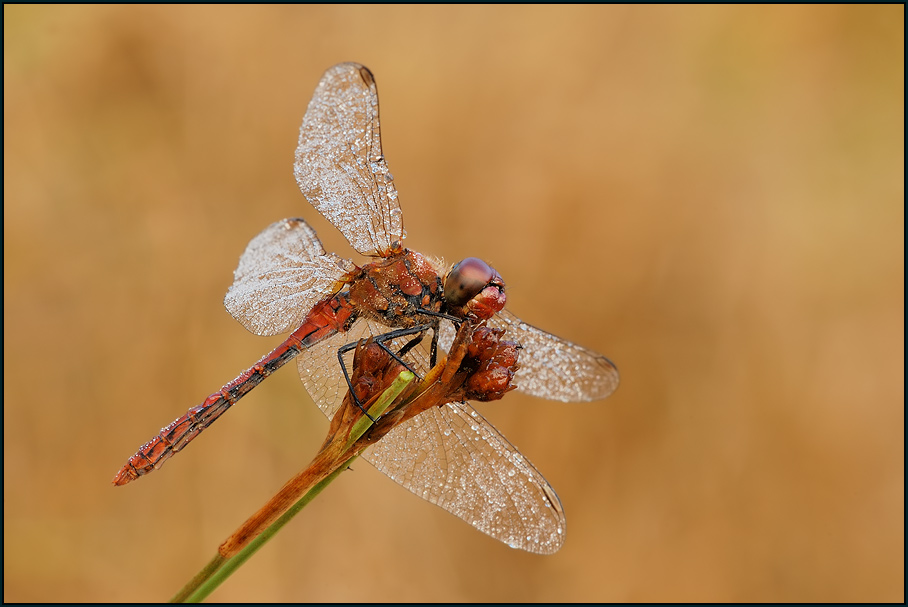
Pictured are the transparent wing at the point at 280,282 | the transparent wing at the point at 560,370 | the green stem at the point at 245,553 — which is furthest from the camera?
the transparent wing at the point at 560,370

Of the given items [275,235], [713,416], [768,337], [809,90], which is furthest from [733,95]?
[275,235]

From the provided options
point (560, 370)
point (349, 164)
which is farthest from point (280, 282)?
point (560, 370)

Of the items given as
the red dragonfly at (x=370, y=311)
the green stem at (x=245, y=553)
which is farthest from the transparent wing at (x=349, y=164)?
the green stem at (x=245, y=553)

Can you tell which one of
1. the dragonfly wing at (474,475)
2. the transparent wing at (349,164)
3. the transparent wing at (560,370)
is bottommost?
the dragonfly wing at (474,475)

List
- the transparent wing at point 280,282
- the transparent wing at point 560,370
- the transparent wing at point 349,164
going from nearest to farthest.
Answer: the transparent wing at point 280,282 → the transparent wing at point 349,164 → the transparent wing at point 560,370

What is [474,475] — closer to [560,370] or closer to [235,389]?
[560,370]

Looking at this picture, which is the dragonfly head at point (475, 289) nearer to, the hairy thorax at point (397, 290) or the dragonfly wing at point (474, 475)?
the hairy thorax at point (397, 290)
